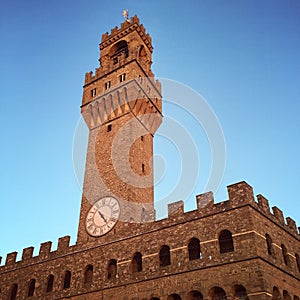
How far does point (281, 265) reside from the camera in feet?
61.1

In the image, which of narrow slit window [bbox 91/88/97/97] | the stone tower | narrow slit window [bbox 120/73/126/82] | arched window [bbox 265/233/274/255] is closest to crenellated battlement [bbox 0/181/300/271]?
the stone tower

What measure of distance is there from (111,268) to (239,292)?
25.8 ft

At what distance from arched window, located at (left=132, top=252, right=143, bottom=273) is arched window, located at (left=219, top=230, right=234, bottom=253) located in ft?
15.7

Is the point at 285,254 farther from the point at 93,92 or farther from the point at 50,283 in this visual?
the point at 93,92

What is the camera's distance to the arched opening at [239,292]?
16.6 m

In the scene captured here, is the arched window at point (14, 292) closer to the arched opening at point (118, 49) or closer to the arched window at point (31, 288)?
the arched window at point (31, 288)

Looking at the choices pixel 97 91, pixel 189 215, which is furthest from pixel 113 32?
pixel 189 215

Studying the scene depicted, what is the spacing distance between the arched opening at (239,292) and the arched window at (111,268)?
730cm

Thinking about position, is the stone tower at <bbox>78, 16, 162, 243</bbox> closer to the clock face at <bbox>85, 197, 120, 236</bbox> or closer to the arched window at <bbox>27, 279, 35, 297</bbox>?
the clock face at <bbox>85, 197, 120, 236</bbox>

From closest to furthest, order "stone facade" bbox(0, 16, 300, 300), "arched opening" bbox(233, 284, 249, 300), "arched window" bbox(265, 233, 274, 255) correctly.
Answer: "arched opening" bbox(233, 284, 249, 300), "stone facade" bbox(0, 16, 300, 300), "arched window" bbox(265, 233, 274, 255)

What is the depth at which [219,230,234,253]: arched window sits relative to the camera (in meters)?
18.1

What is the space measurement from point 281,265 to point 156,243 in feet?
21.3

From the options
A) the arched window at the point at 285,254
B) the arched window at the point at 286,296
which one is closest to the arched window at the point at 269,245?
the arched window at the point at 285,254

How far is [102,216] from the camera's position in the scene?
2441cm
